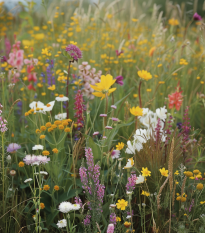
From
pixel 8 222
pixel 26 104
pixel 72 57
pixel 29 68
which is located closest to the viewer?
pixel 8 222

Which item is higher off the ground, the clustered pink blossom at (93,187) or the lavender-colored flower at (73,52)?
the lavender-colored flower at (73,52)

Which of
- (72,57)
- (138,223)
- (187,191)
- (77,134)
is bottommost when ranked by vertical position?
(138,223)

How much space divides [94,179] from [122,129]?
789 mm

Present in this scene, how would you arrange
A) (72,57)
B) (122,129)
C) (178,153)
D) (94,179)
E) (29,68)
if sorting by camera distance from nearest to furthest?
(94,179)
(178,153)
(72,57)
(122,129)
(29,68)

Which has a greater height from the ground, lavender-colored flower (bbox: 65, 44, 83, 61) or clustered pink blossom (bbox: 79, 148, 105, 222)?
lavender-colored flower (bbox: 65, 44, 83, 61)

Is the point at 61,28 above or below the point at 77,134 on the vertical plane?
above

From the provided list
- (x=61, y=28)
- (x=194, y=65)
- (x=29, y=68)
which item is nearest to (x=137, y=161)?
(x=29, y=68)

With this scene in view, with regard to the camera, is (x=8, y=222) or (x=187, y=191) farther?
(x=187, y=191)

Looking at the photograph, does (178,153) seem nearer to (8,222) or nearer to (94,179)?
(94,179)

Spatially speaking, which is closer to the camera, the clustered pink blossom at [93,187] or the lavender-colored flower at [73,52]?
the clustered pink blossom at [93,187]

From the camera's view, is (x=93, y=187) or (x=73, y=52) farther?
(x=73, y=52)

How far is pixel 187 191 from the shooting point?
1640 millimetres

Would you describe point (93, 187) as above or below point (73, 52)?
below

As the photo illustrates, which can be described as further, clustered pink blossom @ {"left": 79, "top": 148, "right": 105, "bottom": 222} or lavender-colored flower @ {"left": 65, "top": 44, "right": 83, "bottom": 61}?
lavender-colored flower @ {"left": 65, "top": 44, "right": 83, "bottom": 61}
